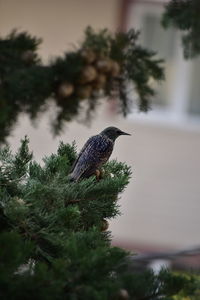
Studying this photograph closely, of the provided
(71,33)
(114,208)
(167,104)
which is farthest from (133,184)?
(114,208)

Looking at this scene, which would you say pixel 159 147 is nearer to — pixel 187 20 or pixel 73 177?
pixel 187 20

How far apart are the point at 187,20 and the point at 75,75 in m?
0.36

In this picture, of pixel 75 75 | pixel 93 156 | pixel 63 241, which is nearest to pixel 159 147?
pixel 75 75

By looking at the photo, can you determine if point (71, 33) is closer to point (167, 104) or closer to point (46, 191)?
point (167, 104)

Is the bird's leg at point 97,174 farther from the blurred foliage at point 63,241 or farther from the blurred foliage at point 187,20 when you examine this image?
the blurred foliage at point 187,20

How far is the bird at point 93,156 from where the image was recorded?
4.72ft

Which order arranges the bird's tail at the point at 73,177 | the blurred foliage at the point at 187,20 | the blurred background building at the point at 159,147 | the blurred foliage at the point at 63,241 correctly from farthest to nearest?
the blurred background building at the point at 159,147 < the blurred foliage at the point at 187,20 < the bird's tail at the point at 73,177 < the blurred foliage at the point at 63,241

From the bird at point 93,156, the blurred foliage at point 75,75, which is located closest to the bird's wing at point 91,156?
the bird at point 93,156

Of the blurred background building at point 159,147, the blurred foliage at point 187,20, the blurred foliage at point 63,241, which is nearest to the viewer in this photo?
the blurred foliage at point 63,241

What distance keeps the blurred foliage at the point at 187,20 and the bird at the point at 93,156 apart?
0.65 meters

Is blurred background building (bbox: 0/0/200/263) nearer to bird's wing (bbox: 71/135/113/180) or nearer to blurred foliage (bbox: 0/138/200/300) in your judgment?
bird's wing (bbox: 71/135/113/180)

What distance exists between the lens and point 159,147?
6.45 m

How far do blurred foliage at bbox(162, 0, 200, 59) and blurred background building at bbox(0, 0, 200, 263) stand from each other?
392cm

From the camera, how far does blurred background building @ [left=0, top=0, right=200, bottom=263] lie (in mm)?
6266
